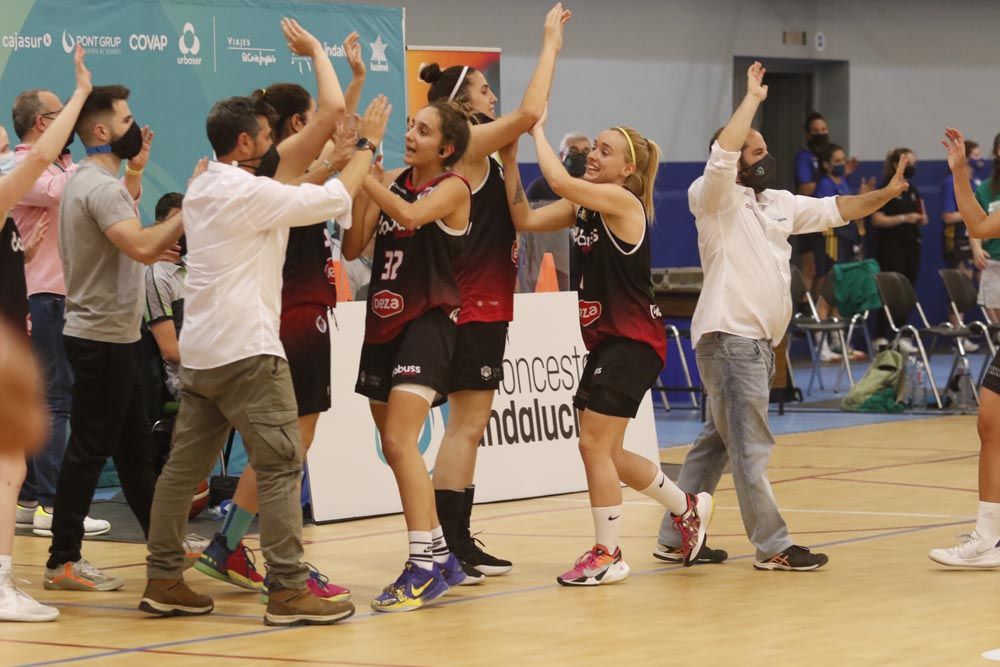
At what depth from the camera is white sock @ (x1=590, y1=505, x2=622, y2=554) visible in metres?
6.39

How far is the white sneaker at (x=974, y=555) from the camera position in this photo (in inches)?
260

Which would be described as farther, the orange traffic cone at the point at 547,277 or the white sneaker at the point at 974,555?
the orange traffic cone at the point at 547,277

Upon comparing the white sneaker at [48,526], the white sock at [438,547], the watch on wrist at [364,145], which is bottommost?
the white sneaker at [48,526]

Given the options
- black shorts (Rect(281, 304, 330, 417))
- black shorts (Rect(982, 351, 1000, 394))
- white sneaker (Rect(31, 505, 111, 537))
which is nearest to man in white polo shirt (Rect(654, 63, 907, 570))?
black shorts (Rect(982, 351, 1000, 394))

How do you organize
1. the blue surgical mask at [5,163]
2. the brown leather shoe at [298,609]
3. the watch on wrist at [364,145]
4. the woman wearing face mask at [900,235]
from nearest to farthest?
the brown leather shoe at [298,609] < the watch on wrist at [364,145] < the blue surgical mask at [5,163] < the woman wearing face mask at [900,235]

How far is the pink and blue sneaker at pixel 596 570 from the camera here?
6.36m

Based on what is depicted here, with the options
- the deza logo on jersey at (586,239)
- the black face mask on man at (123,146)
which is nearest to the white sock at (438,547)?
the deza logo on jersey at (586,239)

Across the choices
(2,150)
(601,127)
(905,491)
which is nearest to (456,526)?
(2,150)

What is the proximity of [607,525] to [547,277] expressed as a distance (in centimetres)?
458

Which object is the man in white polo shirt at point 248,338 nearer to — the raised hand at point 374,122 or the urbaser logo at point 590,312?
the raised hand at point 374,122

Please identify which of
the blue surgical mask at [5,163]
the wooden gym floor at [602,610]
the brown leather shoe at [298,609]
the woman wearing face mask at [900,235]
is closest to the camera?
the wooden gym floor at [602,610]

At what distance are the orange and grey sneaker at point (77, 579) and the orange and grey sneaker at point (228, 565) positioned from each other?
0.45 meters

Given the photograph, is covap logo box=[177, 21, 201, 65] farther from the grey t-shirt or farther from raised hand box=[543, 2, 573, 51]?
raised hand box=[543, 2, 573, 51]

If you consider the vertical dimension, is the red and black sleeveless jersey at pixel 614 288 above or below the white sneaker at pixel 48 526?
above
